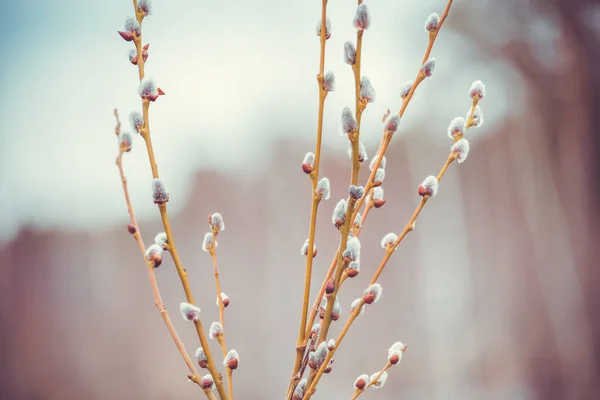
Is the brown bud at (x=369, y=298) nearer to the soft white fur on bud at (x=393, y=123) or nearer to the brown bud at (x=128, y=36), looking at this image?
the soft white fur on bud at (x=393, y=123)

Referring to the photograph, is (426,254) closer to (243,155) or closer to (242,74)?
(243,155)

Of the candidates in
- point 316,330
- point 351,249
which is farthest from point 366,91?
point 316,330

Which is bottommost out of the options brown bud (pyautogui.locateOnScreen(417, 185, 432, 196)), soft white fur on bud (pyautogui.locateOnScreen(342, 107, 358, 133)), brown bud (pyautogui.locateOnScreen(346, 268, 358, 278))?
brown bud (pyautogui.locateOnScreen(346, 268, 358, 278))

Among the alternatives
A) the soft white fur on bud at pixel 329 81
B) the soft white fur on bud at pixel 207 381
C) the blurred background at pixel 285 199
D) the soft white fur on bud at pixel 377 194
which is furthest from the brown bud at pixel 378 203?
the blurred background at pixel 285 199

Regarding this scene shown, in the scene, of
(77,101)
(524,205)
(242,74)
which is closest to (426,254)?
(524,205)

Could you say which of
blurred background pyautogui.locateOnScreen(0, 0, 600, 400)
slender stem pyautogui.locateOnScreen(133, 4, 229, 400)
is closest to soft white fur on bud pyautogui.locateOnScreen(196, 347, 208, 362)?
slender stem pyautogui.locateOnScreen(133, 4, 229, 400)

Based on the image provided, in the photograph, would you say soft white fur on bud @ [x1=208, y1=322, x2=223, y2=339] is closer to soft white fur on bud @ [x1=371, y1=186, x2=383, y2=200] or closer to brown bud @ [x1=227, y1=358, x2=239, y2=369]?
brown bud @ [x1=227, y1=358, x2=239, y2=369]
